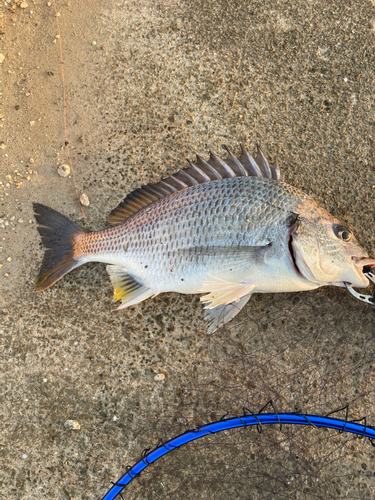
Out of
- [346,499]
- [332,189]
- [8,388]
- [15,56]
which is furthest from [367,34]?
[8,388]

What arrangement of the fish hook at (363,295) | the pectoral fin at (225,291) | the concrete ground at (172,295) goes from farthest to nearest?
1. the concrete ground at (172,295)
2. the fish hook at (363,295)
3. the pectoral fin at (225,291)

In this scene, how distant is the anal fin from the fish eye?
1164mm

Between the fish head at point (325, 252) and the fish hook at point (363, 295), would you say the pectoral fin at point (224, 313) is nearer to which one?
the fish head at point (325, 252)

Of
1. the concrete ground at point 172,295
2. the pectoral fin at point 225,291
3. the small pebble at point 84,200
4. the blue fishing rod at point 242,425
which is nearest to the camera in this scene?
the blue fishing rod at point 242,425

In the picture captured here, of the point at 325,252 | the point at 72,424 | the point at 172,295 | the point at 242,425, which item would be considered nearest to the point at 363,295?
the point at 325,252

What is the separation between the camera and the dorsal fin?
2.02m

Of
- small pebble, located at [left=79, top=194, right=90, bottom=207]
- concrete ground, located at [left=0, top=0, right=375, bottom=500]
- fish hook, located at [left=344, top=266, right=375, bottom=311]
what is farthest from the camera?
small pebble, located at [left=79, top=194, right=90, bottom=207]

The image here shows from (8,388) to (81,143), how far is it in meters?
Result: 1.82

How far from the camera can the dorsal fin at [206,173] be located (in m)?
2.02

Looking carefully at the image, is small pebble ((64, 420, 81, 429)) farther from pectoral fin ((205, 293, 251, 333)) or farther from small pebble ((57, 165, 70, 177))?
small pebble ((57, 165, 70, 177))

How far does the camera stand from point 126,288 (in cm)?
212

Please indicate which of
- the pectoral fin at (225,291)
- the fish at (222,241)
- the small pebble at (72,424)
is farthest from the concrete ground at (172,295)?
the pectoral fin at (225,291)

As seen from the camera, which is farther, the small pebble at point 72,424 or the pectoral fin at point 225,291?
the small pebble at point 72,424

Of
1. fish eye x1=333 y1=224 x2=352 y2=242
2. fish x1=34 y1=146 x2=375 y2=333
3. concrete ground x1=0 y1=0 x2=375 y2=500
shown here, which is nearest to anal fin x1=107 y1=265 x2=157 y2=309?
fish x1=34 y1=146 x2=375 y2=333
